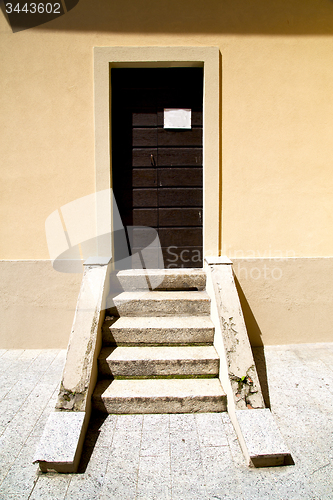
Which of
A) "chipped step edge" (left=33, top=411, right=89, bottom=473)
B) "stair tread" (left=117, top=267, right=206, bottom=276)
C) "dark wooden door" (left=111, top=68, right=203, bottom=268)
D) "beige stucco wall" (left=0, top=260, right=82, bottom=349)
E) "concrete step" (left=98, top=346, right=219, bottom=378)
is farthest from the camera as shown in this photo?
"dark wooden door" (left=111, top=68, right=203, bottom=268)

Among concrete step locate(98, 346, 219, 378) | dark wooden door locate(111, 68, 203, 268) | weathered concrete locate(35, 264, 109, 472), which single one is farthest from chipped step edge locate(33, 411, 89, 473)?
dark wooden door locate(111, 68, 203, 268)

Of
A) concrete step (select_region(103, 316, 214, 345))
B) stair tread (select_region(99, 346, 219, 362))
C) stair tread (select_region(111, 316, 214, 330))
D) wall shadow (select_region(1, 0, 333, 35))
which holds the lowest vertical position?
stair tread (select_region(99, 346, 219, 362))

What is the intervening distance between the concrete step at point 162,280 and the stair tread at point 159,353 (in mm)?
792

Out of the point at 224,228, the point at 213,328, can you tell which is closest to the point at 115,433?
the point at 213,328

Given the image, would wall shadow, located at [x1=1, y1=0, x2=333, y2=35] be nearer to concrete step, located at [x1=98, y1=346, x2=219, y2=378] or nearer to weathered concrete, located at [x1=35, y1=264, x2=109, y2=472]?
weathered concrete, located at [x1=35, y1=264, x2=109, y2=472]

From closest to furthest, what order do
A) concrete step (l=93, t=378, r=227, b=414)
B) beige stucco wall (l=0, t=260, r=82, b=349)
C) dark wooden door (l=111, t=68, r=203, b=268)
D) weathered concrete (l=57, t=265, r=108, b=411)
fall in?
weathered concrete (l=57, t=265, r=108, b=411)
concrete step (l=93, t=378, r=227, b=414)
beige stucco wall (l=0, t=260, r=82, b=349)
dark wooden door (l=111, t=68, r=203, b=268)

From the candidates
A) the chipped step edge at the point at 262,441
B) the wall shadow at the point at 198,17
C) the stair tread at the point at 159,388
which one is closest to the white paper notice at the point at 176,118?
the wall shadow at the point at 198,17

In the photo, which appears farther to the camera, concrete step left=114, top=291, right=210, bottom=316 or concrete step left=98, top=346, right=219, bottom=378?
concrete step left=114, top=291, right=210, bottom=316

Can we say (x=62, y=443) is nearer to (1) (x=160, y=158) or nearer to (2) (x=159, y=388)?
(2) (x=159, y=388)

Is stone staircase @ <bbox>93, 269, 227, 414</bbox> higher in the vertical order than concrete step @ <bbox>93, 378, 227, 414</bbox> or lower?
higher

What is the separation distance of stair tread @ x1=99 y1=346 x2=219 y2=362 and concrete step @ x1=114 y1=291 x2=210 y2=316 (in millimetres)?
425

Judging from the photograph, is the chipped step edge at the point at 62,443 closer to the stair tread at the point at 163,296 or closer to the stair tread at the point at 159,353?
the stair tread at the point at 159,353

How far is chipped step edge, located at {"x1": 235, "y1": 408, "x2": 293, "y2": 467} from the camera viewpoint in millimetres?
2238

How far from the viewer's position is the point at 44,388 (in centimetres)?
322
